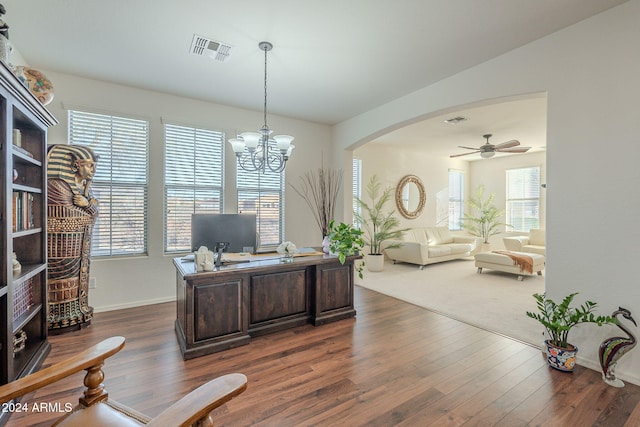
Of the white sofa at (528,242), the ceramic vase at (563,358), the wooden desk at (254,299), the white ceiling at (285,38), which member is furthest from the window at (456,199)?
the ceramic vase at (563,358)

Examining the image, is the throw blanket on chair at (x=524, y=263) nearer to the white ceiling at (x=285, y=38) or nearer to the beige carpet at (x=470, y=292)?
the beige carpet at (x=470, y=292)

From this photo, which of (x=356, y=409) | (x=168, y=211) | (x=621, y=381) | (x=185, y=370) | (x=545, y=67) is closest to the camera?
(x=356, y=409)

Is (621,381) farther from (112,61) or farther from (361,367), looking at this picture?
(112,61)

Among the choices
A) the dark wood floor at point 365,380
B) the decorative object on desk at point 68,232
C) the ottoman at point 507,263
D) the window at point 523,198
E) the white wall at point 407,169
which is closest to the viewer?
the dark wood floor at point 365,380

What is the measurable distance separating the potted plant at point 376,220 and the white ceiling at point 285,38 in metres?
2.98

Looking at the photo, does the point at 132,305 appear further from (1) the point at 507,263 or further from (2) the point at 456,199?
(2) the point at 456,199

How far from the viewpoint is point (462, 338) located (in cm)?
282

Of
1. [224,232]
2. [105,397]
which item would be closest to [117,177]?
[224,232]

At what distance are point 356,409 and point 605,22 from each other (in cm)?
337

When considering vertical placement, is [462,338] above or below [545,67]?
below

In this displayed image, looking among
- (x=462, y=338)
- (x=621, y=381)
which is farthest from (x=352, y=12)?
(x=621, y=381)

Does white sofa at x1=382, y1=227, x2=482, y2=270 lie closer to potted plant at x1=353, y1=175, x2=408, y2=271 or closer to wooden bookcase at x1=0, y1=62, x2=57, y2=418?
potted plant at x1=353, y1=175, x2=408, y2=271

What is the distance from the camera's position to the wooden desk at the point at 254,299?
2436 millimetres

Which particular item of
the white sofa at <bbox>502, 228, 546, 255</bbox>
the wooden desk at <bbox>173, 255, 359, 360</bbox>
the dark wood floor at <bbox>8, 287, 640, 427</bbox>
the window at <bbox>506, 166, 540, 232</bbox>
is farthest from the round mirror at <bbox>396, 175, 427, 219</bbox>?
the dark wood floor at <bbox>8, 287, 640, 427</bbox>
